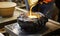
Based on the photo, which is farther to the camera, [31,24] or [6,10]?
[6,10]

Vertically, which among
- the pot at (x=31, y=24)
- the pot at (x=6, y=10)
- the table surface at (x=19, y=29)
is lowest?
the table surface at (x=19, y=29)

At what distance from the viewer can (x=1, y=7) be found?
121 cm

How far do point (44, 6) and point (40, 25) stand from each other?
38cm

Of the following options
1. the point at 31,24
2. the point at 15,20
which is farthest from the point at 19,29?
the point at 15,20

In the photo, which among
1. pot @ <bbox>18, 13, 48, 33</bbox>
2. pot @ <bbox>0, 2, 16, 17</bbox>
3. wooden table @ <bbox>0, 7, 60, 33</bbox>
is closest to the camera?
pot @ <bbox>18, 13, 48, 33</bbox>

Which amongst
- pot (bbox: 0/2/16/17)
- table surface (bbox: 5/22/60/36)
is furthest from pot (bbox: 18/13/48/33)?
pot (bbox: 0/2/16/17)

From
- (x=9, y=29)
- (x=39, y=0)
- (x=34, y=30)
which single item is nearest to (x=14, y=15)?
(x=39, y=0)

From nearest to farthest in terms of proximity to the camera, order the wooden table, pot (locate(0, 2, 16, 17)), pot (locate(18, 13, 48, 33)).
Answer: pot (locate(18, 13, 48, 33))
the wooden table
pot (locate(0, 2, 16, 17))

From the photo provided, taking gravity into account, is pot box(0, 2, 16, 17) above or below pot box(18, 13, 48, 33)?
above

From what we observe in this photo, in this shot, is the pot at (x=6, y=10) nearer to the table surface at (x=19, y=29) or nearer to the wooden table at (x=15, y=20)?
the wooden table at (x=15, y=20)

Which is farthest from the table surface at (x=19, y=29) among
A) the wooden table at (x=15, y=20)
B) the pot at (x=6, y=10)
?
the pot at (x=6, y=10)

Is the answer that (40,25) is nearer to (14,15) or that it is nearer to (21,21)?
(21,21)

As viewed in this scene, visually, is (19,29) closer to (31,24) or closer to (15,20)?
(31,24)

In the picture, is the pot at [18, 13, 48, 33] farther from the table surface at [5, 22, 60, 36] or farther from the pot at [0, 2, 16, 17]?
the pot at [0, 2, 16, 17]
